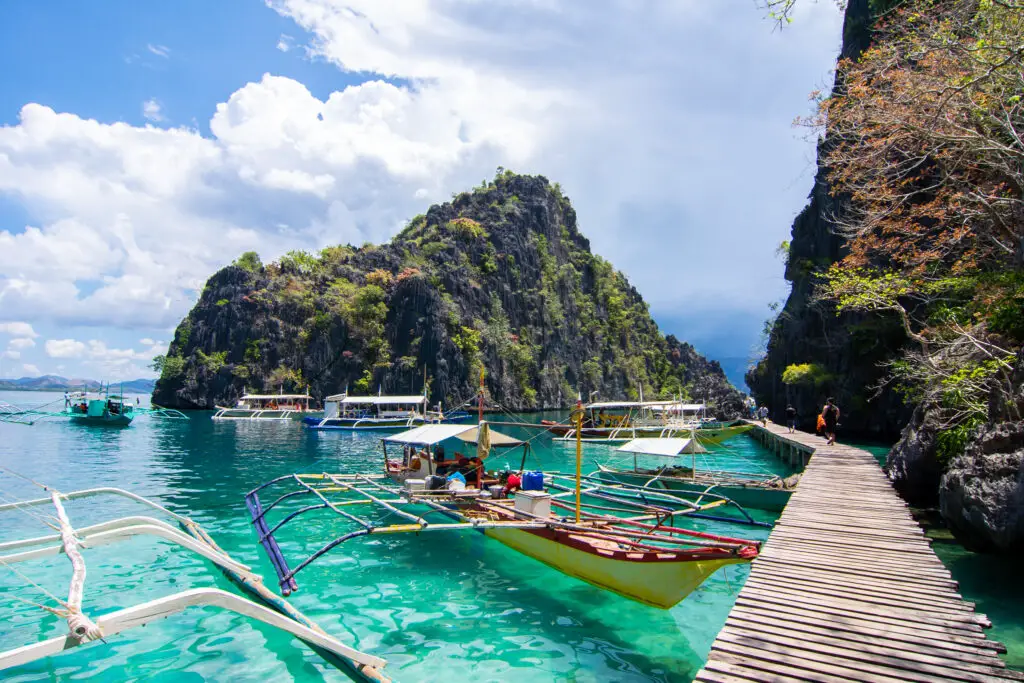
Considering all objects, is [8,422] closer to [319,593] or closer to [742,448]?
[319,593]

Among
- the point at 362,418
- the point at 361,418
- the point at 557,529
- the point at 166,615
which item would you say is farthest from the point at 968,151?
the point at 361,418

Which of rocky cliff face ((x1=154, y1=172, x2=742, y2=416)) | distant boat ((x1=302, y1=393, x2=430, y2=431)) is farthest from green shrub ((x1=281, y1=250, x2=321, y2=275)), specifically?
distant boat ((x1=302, y1=393, x2=430, y2=431))

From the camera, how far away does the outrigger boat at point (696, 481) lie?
18.8m

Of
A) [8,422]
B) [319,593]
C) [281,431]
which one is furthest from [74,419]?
[319,593]

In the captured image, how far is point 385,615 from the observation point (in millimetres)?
11219

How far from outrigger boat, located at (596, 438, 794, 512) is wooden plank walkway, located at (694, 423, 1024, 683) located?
8079 mm

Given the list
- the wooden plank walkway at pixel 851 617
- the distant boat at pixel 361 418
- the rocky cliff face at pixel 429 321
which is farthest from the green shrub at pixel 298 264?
the wooden plank walkway at pixel 851 617

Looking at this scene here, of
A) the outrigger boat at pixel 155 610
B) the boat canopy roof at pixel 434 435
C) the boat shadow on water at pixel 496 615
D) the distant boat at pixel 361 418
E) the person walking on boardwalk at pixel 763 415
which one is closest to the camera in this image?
the outrigger boat at pixel 155 610

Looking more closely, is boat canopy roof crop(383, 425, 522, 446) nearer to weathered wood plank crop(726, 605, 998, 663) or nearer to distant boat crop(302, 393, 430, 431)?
weathered wood plank crop(726, 605, 998, 663)

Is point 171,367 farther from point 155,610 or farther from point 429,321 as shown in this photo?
point 155,610

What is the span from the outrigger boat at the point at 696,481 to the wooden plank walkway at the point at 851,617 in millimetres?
8079

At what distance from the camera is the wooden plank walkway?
5742 mm

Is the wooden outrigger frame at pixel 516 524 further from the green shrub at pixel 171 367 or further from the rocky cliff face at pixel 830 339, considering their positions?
the green shrub at pixel 171 367

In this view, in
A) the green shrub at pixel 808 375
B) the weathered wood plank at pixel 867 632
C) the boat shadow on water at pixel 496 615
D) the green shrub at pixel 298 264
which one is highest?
the green shrub at pixel 298 264
